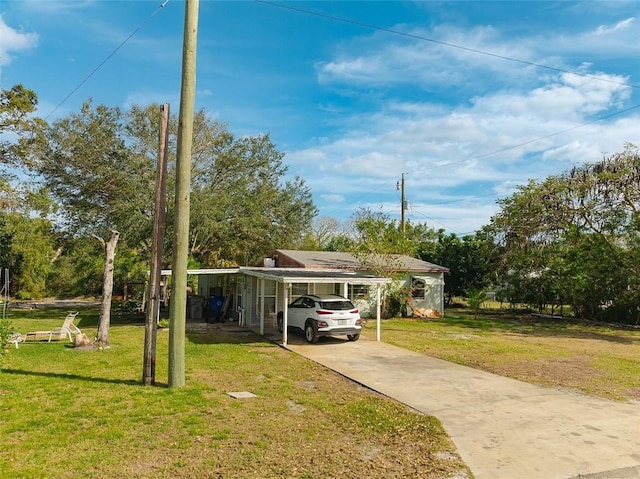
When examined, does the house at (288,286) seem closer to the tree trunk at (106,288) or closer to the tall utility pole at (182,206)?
the tree trunk at (106,288)

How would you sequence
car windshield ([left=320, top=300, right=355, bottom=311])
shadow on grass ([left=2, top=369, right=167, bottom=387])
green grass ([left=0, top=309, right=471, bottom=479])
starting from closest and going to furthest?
A: green grass ([left=0, top=309, right=471, bottom=479]) → shadow on grass ([left=2, top=369, right=167, bottom=387]) → car windshield ([left=320, top=300, right=355, bottom=311])

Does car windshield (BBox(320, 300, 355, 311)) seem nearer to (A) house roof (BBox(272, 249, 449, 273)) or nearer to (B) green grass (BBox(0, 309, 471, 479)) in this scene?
(B) green grass (BBox(0, 309, 471, 479))

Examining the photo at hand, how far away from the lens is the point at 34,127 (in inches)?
829

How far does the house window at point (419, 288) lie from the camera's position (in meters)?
24.4

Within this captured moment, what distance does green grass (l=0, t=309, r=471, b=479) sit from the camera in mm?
4805

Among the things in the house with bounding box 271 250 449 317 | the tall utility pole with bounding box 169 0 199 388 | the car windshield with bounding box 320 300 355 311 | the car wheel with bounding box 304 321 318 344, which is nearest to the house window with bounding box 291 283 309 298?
the house with bounding box 271 250 449 317

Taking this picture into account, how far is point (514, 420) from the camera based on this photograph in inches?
261

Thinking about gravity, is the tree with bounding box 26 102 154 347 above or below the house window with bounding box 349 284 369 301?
above

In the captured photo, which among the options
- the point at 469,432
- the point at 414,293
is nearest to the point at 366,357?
the point at 469,432

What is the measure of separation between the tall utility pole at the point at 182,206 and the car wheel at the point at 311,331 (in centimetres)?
610

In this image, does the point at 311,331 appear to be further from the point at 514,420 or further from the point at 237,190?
the point at 237,190

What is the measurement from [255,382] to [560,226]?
1863 cm

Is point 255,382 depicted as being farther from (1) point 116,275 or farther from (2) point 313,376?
(1) point 116,275

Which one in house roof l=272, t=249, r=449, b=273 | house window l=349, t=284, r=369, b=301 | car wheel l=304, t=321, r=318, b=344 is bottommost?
car wheel l=304, t=321, r=318, b=344
